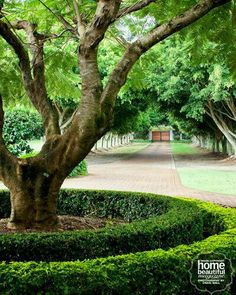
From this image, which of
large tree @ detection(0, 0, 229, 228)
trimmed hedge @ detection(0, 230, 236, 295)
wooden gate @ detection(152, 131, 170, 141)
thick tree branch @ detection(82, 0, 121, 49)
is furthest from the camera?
wooden gate @ detection(152, 131, 170, 141)

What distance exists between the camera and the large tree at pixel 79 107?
586 cm

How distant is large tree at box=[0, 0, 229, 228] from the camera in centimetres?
586

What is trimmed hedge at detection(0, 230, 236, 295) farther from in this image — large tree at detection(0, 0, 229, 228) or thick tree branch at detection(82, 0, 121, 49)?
thick tree branch at detection(82, 0, 121, 49)

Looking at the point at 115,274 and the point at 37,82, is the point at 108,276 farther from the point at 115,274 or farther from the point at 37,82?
the point at 37,82

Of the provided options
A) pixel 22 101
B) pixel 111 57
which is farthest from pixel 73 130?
pixel 111 57

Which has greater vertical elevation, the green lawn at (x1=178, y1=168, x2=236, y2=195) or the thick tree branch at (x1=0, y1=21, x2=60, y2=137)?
the thick tree branch at (x1=0, y1=21, x2=60, y2=137)

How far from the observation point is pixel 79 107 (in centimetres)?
618

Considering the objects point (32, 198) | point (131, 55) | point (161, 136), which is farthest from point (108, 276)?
point (161, 136)

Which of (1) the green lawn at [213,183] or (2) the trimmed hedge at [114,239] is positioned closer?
(2) the trimmed hedge at [114,239]

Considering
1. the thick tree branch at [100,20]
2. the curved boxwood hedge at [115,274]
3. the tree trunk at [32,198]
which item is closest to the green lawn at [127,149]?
the tree trunk at [32,198]

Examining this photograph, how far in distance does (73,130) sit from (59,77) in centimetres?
319

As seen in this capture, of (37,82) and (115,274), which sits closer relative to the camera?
(115,274)

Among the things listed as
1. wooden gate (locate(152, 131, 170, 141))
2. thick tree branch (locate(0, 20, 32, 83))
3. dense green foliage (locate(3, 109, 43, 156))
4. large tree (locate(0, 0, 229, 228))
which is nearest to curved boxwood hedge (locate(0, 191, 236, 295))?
large tree (locate(0, 0, 229, 228))

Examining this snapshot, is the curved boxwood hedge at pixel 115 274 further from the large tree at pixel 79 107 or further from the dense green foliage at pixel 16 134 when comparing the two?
the dense green foliage at pixel 16 134
